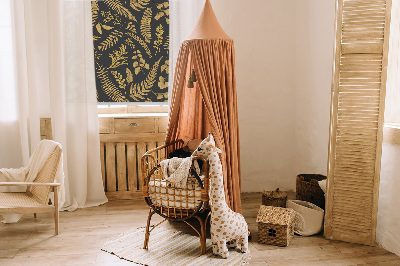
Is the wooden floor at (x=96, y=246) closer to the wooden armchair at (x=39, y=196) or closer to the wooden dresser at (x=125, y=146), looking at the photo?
the wooden armchair at (x=39, y=196)

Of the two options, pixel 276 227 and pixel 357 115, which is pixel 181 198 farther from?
pixel 357 115

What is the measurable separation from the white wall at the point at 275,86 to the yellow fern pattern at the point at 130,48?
2.34 ft

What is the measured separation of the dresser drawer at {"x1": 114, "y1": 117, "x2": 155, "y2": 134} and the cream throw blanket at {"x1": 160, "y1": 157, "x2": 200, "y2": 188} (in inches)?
51.2

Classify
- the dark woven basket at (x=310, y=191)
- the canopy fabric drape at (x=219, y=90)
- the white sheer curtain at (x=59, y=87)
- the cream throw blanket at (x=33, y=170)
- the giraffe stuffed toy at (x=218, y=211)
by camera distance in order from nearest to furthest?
the giraffe stuffed toy at (x=218, y=211) → the canopy fabric drape at (x=219, y=90) → the cream throw blanket at (x=33, y=170) → the dark woven basket at (x=310, y=191) → the white sheer curtain at (x=59, y=87)

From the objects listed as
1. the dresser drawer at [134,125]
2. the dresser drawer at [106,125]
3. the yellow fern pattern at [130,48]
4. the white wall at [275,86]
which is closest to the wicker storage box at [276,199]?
the white wall at [275,86]

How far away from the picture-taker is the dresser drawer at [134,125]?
3.80 m

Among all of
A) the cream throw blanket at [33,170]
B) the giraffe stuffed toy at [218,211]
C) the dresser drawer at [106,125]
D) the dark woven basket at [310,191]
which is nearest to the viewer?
the giraffe stuffed toy at [218,211]

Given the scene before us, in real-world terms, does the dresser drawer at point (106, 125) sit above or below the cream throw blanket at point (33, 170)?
above

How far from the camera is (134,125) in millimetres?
3816

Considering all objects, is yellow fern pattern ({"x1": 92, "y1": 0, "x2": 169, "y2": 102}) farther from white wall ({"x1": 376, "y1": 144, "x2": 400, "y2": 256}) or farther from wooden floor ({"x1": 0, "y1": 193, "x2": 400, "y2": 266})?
white wall ({"x1": 376, "y1": 144, "x2": 400, "y2": 256})

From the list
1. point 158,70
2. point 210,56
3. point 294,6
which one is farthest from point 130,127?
point 294,6

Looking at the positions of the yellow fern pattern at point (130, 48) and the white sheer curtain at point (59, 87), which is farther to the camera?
the yellow fern pattern at point (130, 48)

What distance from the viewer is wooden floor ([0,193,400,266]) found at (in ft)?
8.40

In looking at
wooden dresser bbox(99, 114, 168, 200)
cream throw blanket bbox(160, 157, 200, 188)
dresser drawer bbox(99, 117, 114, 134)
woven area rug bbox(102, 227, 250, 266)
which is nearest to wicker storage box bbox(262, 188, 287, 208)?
woven area rug bbox(102, 227, 250, 266)
